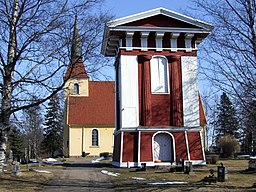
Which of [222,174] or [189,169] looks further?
[189,169]

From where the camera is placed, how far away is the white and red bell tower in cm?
2923

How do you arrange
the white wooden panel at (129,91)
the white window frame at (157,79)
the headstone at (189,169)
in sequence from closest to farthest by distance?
the headstone at (189,169), the white wooden panel at (129,91), the white window frame at (157,79)

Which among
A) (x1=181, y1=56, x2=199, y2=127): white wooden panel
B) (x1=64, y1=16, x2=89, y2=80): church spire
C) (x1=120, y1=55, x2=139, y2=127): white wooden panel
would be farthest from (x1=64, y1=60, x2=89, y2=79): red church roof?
(x1=181, y1=56, x2=199, y2=127): white wooden panel

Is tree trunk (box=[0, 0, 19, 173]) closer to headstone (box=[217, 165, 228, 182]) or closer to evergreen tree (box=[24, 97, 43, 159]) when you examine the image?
evergreen tree (box=[24, 97, 43, 159])

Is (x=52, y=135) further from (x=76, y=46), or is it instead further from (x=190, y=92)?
(x=76, y=46)

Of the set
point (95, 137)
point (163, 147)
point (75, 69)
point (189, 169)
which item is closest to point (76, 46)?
point (75, 69)

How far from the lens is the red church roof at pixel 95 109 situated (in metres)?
60.1

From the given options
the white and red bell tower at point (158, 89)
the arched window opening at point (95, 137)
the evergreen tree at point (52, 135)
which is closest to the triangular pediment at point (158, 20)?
the white and red bell tower at point (158, 89)

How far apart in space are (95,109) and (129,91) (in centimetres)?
3245

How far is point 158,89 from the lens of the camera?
98.7 ft

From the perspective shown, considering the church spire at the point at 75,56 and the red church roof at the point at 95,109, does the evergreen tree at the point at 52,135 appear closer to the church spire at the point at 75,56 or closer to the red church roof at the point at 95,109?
the red church roof at the point at 95,109

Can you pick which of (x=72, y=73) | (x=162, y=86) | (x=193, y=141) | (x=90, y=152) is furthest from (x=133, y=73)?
(x=90, y=152)

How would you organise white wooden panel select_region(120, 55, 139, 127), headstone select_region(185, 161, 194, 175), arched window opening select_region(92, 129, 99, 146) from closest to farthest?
headstone select_region(185, 161, 194, 175)
white wooden panel select_region(120, 55, 139, 127)
arched window opening select_region(92, 129, 99, 146)

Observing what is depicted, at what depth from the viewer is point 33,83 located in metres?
17.8
